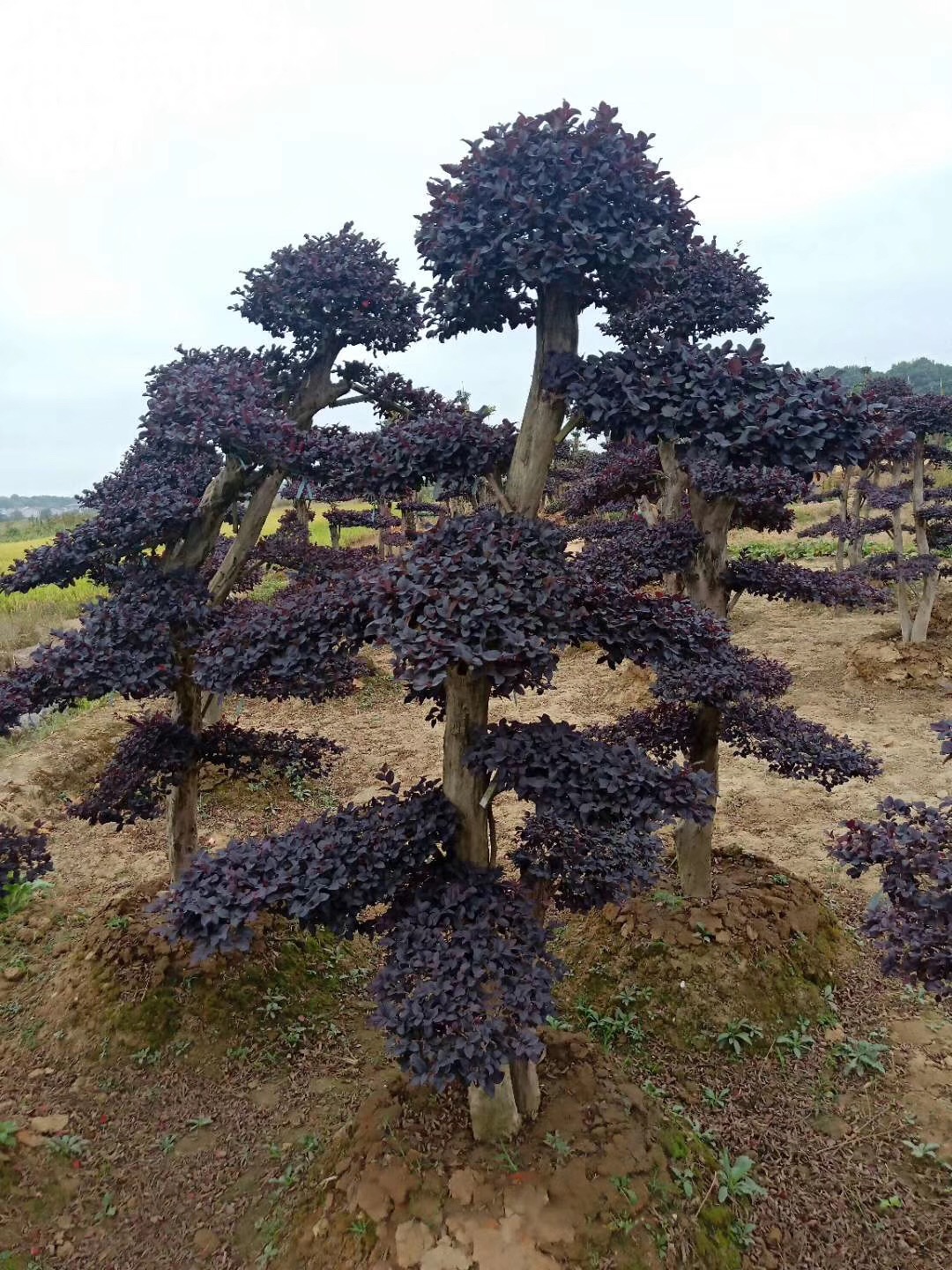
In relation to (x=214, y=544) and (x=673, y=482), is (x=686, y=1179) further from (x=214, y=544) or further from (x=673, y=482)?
(x=673, y=482)

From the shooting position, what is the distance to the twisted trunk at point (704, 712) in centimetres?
476

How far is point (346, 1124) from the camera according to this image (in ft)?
11.5

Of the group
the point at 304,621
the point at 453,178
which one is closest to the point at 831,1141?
the point at 304,621

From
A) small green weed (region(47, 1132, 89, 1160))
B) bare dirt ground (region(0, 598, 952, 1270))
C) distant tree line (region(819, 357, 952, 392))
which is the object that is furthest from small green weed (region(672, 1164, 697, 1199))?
distant tree line (region(819, 357, 952, 392))

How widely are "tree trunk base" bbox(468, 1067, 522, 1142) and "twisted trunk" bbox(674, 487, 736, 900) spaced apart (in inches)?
81.7

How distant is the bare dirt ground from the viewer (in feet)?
9.73

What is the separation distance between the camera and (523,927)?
2.89 m

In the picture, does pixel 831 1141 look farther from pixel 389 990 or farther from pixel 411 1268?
pixel 389 990

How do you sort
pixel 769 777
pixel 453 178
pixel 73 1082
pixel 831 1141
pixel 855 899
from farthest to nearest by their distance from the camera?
pixel 769 777, pixel 855 899, pixel 73 1082, pixel 831 1141, pixel 453 178

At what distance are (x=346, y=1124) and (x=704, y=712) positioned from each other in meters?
3.16

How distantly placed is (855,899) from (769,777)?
7.57 ft

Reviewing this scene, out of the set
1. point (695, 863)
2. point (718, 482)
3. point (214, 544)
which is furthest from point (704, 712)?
point (214, 544)

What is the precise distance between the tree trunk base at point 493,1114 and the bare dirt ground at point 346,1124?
0.11m

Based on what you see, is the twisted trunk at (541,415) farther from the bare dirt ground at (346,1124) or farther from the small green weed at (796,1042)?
the small green weed at (796,1042)
